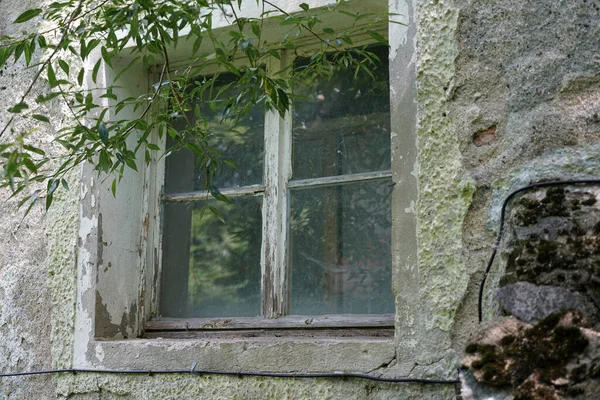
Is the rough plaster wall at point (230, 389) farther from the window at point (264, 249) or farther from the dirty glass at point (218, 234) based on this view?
the dirty glass at point (218, 234)

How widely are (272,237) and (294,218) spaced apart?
0.10m

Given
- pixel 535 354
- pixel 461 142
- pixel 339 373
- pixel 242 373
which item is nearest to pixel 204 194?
pixel 242 373

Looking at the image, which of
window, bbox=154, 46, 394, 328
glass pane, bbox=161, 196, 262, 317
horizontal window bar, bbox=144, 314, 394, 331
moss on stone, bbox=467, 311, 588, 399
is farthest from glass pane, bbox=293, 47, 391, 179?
moss on stone, bbox=467, 311, 588, 399

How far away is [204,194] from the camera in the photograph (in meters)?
2.71

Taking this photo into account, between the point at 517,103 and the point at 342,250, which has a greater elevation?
the point at 517,103

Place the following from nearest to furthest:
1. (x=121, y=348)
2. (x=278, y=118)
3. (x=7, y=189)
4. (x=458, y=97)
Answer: (x=458, y=97)
(x=121, y=348)
(x=278, y=118)
(x=7, y=189)

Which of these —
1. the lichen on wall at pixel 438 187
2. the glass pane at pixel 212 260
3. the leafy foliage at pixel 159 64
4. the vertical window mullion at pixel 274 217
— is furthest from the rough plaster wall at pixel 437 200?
the glass pane at pixel 212 260

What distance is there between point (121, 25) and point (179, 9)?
20 centimetres

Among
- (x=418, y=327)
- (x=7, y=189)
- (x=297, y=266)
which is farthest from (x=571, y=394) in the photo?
(x=7, y=189)

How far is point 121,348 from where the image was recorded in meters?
2.43

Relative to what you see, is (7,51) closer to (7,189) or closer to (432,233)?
(7,189)

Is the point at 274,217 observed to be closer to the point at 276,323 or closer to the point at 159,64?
the point at 276,323

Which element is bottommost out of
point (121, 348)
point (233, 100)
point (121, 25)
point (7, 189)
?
point (121, 348)

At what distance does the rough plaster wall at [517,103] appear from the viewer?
70.8 inches
